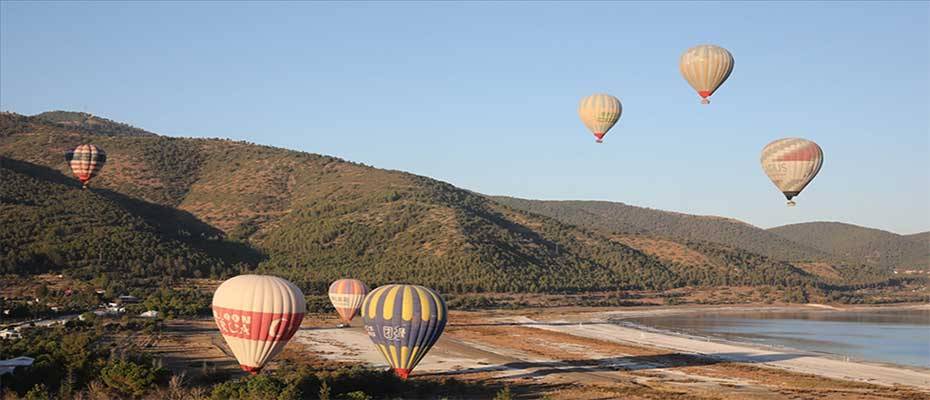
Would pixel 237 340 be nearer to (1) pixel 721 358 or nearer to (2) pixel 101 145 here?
(1) pixel 721 358

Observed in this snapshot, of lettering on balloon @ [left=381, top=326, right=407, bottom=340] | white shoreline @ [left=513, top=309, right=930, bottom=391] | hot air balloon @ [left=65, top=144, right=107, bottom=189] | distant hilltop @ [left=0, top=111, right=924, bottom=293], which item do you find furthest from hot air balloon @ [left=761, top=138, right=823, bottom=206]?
hot air balloon @ [left=65, top=144, right=107, bottom=189]

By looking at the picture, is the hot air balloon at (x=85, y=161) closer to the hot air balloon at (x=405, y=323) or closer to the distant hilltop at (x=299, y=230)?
the distant hilltop at (x=299, y=230)

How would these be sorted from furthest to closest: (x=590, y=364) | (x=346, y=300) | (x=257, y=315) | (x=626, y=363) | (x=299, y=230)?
(x=299, y=230)
(x=346, y=300)
(x=626, y=363)
(x=590, y=364)
(x=257, y=315)

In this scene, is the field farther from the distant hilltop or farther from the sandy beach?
the distant hilltop

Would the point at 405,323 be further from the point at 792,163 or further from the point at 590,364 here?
the point at 792,163

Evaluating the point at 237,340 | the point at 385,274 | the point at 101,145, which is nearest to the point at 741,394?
the point at 237,340

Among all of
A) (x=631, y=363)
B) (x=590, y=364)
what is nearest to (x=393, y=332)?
(x=590, y=364)
